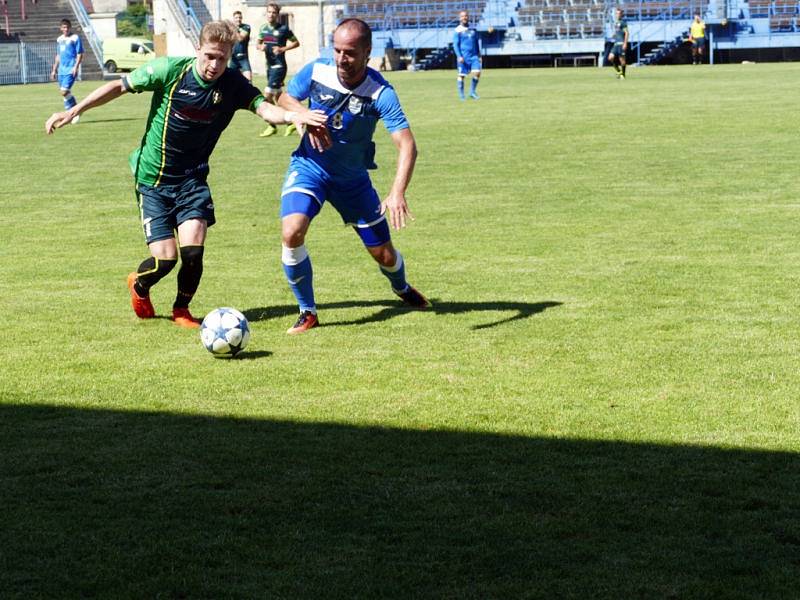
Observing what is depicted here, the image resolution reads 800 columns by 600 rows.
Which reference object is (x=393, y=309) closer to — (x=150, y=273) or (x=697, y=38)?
(x=150, y=273)

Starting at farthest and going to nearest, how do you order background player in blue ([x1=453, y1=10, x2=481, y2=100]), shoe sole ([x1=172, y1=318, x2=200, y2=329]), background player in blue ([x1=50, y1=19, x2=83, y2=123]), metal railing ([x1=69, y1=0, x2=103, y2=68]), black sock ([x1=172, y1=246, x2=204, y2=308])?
metal railing ([x1=69, y1=0, x2=103, y2=68]), background player in blue ([x1=453, y1=10, x2=481, y2=100]), background player in blue ([x1=50, y1=19, x2=83, y2=123]), black sock ([x1=172, y1=246, x2=204, y2=308]), shoe sole ([x1=172, y1=318, x2=200, y2=329])

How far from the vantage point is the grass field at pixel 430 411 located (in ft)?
14.8

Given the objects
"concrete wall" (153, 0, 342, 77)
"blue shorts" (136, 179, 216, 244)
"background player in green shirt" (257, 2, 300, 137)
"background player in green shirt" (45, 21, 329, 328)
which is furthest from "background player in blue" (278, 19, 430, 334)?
"concrete wall" (153, 0, 342, 77)

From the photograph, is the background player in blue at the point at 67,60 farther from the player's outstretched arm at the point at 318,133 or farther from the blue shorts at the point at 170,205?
the player's outstretched arm at the point at 318,133

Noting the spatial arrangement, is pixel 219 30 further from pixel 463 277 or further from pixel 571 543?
pixel 571 543

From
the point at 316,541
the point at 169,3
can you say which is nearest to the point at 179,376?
the point at 316,541

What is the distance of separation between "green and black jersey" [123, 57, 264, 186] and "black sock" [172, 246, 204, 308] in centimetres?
47

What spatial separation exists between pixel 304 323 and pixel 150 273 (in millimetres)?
1120

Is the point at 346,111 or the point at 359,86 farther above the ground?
the point at 359,86

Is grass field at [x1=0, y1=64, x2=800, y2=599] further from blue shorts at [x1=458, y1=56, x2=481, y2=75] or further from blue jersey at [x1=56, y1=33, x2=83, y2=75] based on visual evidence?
blue shorts at [x1=458, y1=56, x2=481, y2=75]

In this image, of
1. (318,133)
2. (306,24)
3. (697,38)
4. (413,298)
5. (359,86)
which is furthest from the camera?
(306,24)

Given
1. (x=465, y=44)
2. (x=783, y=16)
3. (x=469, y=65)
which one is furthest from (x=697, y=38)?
(x=469, y=65)

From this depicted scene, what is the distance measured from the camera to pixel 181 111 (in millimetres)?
8547

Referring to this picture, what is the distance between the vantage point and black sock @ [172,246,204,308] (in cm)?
870
